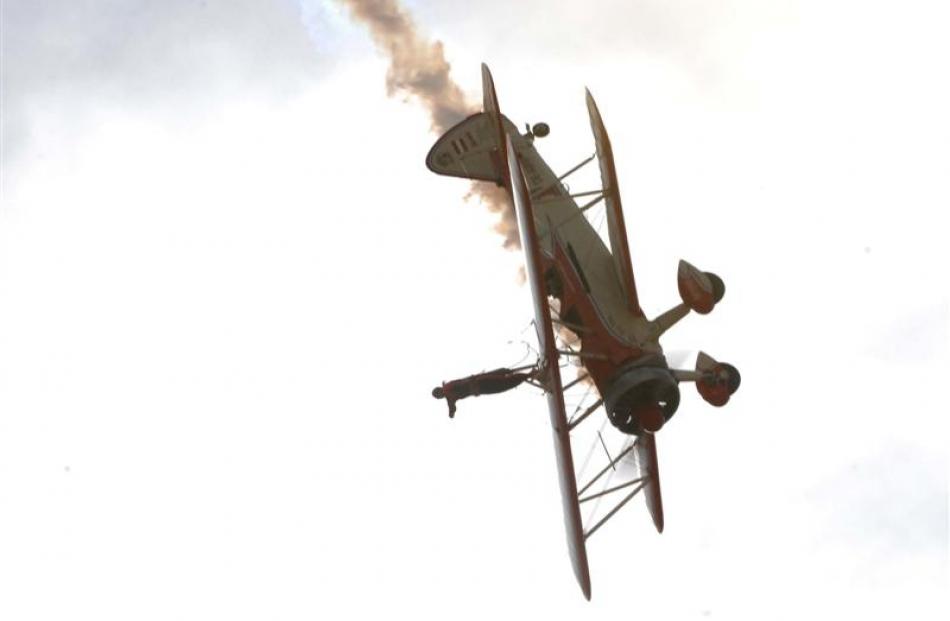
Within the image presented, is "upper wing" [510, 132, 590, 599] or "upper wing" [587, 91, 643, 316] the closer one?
"upper wing" [510, 132, 590, 599]

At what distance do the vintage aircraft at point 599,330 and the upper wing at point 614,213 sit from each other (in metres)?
0.02

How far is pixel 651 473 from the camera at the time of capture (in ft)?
77.8

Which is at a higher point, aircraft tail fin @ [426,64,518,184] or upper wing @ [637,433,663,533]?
aircraft tail fin @ [426,64,518,184]

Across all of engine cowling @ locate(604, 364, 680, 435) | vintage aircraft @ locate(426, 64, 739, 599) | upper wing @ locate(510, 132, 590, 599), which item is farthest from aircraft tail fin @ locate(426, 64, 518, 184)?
engine cowling @ locate(604, 364, 680, 435)

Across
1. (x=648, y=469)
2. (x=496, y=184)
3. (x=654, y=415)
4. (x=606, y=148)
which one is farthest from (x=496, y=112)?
(x=648, y=469)

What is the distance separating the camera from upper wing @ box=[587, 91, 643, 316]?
72.4 ft

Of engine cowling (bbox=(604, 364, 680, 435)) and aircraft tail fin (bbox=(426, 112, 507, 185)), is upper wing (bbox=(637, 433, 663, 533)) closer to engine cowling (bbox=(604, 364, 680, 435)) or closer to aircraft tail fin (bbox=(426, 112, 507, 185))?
engine cowling (bbox=(604, 364, 680, 435))

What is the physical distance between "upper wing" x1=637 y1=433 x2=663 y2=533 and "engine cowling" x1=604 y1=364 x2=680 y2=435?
2.13 m

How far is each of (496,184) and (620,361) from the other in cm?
801

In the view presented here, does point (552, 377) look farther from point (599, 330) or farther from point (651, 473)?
point (651, 473)

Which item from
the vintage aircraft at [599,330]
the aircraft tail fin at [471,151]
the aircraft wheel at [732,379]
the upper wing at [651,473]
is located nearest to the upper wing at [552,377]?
the vintage aircraft at [599,330]

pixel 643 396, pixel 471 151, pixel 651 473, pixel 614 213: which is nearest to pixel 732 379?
pixel 643 396

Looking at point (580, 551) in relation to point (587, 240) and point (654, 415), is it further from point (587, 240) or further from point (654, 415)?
point (587, 240)

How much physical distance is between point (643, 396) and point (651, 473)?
152 inches
